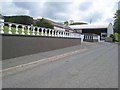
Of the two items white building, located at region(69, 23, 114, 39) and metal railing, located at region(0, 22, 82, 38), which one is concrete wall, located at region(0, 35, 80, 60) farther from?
white building, located at region(69, 23, 114, 39)

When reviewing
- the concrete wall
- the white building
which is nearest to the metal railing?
the concrete wall

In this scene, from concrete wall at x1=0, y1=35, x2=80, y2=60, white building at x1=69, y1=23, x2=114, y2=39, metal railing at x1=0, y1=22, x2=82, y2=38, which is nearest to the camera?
concrete wall at x1=0, y1=35, x2=80, y2=60

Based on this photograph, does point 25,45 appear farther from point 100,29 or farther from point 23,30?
point 100,29

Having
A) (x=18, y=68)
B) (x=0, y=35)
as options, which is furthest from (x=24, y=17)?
(x=18, y=68)

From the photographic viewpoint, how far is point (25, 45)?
1838 centimetres

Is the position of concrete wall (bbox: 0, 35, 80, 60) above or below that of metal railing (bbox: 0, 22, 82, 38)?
below

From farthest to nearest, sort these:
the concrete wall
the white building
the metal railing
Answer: the white building → the metal railing → the concrete wall

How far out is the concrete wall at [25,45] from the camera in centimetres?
1557

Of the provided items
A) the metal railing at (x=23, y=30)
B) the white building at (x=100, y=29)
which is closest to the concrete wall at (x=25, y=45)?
the metal railing at (x=23, y=30)

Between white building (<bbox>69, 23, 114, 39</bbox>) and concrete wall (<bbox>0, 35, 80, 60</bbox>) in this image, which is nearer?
concrete wall (<bbox>0, 35, 80, 60</bbox>)

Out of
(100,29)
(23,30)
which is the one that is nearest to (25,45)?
(23,30)

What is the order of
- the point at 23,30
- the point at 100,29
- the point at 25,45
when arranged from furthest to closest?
the point at 100,29, the point at 23,30, the point at 25,45

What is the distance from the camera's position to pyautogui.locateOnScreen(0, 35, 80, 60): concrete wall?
15573 mm

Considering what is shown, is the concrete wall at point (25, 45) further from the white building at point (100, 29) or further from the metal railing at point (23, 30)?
the white building at point (100, 29)
